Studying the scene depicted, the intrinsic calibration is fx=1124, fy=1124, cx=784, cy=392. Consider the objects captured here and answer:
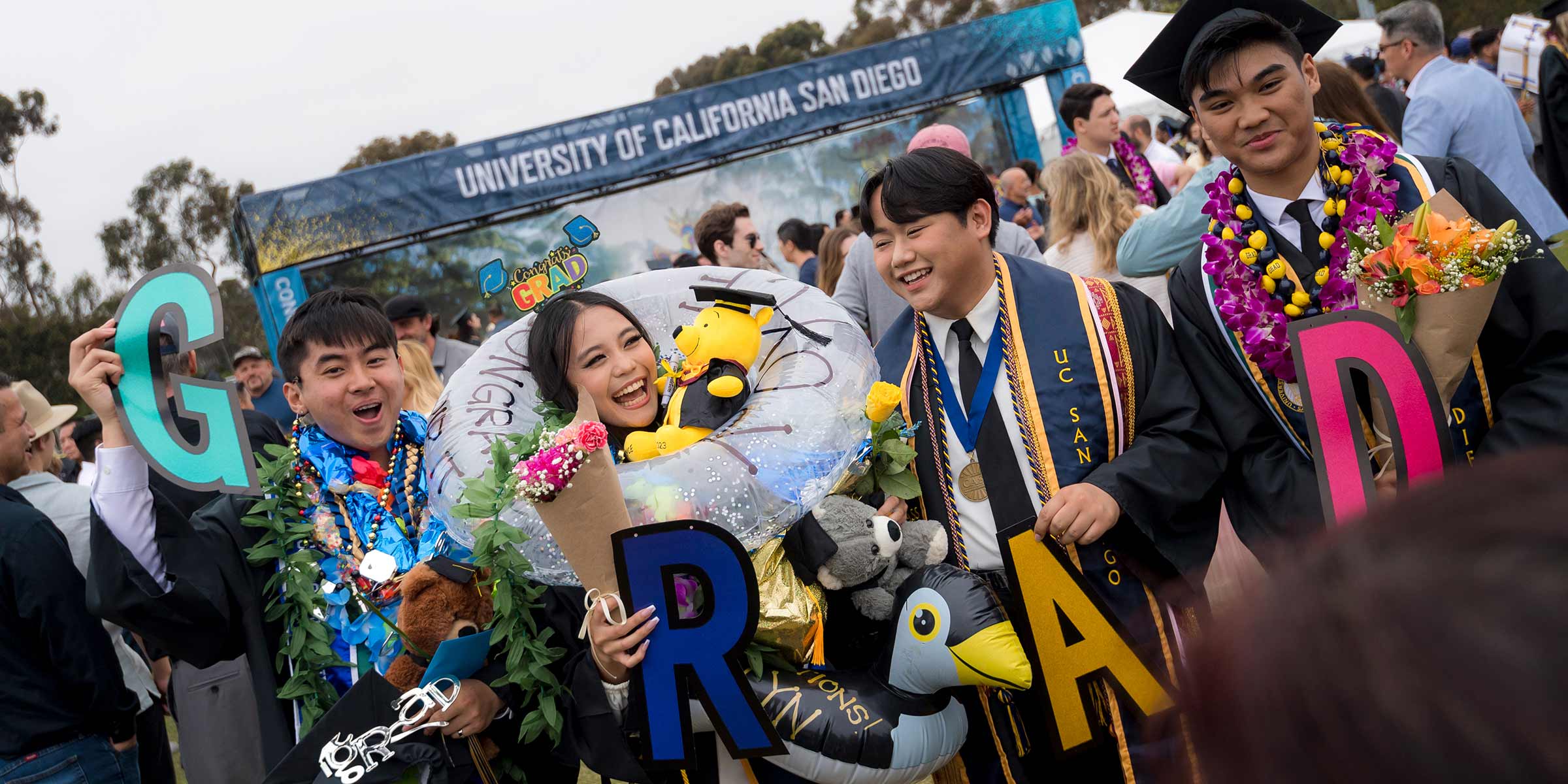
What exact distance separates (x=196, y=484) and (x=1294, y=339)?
8.54ft

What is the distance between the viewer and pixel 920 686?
8.27ft

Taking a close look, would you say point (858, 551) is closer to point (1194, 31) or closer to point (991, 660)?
point (991, 660)

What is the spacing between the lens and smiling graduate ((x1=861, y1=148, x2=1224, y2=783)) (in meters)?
2.70

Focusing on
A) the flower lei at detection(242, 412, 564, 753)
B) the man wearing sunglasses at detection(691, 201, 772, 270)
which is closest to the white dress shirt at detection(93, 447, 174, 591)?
the flower lei at detection(242, 412, 564, 753)

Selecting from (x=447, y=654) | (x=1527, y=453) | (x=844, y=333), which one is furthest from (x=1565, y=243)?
(x=447, y=654)

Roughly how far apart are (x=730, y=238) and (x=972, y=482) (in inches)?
140

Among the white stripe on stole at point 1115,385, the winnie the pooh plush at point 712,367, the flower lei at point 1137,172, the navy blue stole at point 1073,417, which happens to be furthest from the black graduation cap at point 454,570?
the flower lei at point 1137,172

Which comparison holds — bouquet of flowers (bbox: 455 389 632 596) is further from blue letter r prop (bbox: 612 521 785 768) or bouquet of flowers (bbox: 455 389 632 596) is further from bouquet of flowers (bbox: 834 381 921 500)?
bouquet of flowers (bbox: 834 381 921 500)

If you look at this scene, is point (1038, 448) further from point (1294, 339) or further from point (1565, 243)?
point (1565, 243)

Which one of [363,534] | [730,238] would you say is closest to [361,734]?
[363,534]

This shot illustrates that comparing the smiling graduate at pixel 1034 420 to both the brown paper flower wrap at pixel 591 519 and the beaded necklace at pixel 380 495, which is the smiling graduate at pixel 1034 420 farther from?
the beaded necklace at pixel 380 495

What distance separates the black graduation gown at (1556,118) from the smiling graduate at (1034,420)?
4.62m

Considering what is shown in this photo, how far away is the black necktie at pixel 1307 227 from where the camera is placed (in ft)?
8.95

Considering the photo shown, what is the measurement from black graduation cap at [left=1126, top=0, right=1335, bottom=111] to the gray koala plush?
1330 millimetres
